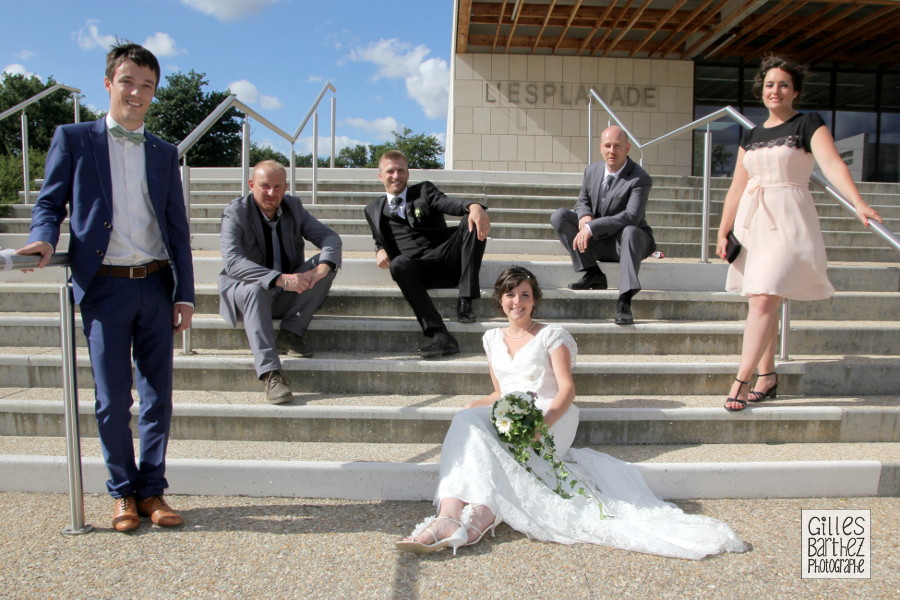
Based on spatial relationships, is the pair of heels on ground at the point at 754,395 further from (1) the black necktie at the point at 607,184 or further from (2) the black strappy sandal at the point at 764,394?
(1) the black necktie at the point at 607,184

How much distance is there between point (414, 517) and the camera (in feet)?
8.41

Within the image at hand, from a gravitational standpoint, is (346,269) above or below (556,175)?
below

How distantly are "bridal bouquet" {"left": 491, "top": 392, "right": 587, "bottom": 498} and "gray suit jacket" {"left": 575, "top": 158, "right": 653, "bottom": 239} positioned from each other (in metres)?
2.00

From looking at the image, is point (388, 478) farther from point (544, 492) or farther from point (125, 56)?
point (125, 56)

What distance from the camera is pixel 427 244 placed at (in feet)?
13.7

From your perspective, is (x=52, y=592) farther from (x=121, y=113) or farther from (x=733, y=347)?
(x=733, y=347)

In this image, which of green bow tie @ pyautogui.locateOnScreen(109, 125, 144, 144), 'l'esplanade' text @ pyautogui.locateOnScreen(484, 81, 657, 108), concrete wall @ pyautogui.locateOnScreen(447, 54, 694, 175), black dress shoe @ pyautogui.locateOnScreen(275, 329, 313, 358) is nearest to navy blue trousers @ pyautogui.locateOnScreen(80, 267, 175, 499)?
green bow tie @ pyautogui.locateOnScreen(109, 125, 144, 144)

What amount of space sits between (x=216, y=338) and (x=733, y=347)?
122 inches

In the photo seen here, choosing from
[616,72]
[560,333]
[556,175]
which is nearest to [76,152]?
[560,333]

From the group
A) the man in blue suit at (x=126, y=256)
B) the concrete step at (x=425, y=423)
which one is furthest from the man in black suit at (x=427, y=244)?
the man in blue suit at (x=126, y=256)

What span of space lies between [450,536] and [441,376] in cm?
122

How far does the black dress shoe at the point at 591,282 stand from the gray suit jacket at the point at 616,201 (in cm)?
27

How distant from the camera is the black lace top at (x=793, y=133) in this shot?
9.93 feet

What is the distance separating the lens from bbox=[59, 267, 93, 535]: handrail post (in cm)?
233
